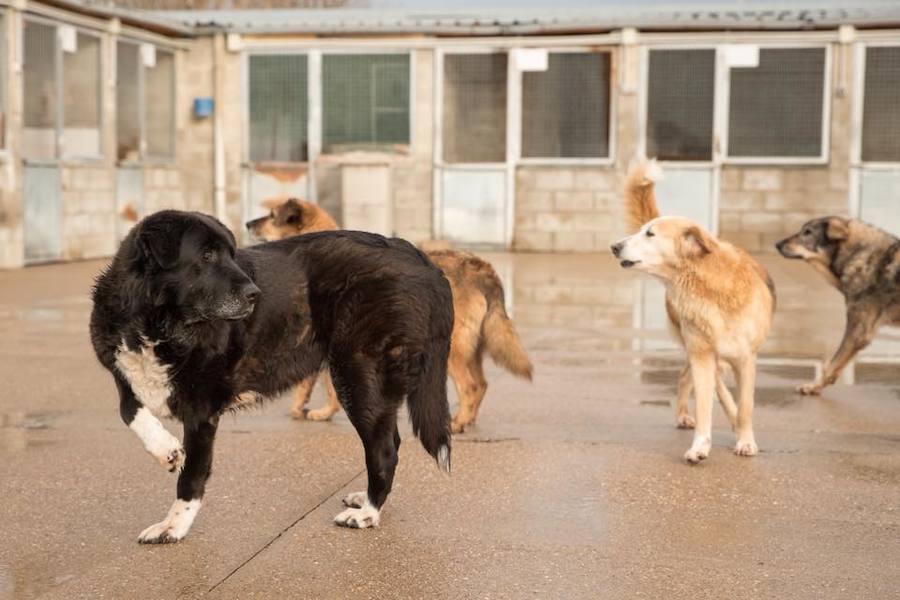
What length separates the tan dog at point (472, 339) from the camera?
6.57 m

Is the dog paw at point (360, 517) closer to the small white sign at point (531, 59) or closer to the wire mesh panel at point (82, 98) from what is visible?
the wire mesh panel at point (82, 98)

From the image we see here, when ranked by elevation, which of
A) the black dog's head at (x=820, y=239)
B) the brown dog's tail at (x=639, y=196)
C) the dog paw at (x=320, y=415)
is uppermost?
the brown dog's tail at (x=639, y=196)

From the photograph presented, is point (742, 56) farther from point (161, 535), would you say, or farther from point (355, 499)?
point (161, 535)

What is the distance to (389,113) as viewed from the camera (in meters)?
20.5

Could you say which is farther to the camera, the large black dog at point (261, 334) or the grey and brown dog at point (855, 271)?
the grey and brown dog at point (855, 271)

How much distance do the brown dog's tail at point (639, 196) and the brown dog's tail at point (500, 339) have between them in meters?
0.88

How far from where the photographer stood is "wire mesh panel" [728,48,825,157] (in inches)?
773

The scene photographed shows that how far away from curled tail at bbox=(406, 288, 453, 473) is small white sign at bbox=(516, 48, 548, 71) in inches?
616

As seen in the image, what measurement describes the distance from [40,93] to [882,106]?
42.8 feet

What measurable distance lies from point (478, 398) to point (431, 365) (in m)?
1.76

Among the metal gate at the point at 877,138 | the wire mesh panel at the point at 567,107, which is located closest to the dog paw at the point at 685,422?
the wire mesh panel at the point at 567,107

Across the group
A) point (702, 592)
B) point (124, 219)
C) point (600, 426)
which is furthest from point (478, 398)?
point (124, 219)

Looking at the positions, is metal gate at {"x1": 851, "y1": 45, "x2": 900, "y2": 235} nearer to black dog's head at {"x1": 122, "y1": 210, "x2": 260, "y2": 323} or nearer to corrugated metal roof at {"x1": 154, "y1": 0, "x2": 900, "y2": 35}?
corrugated metal roof at {"x1": 154, "y1": 0, "x2": 900, "y2": 35}

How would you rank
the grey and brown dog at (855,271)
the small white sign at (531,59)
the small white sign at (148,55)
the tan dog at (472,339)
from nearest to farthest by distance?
the tan dog at (472,339) → the grey and brown dog at (855,271) → the small white sign at (148,55) → the small white sign at (531,59)
